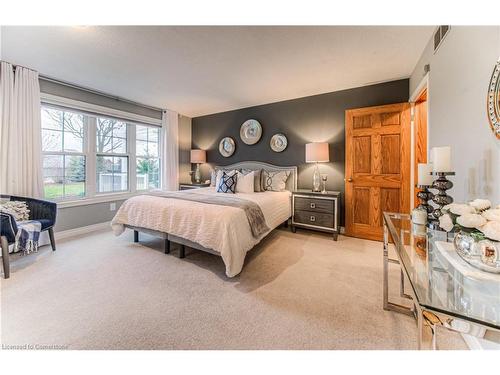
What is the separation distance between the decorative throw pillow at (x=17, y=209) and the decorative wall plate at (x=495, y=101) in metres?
4.36

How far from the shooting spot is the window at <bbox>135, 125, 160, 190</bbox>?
437 centimetres

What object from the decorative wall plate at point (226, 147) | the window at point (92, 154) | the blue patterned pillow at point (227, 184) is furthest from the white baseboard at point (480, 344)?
the window at point (92, 154)

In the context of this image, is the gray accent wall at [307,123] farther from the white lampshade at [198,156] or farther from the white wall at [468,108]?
the white wall at [468,108]

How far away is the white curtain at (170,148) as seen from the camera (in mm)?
4574

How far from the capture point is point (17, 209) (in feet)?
8.07

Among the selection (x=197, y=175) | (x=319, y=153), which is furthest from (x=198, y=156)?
(x=319, y=153)

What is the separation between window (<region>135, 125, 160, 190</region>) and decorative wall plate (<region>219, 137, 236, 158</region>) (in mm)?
1475

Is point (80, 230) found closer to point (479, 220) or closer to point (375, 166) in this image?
point (479, 220)

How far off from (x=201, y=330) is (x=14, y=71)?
155 inches
